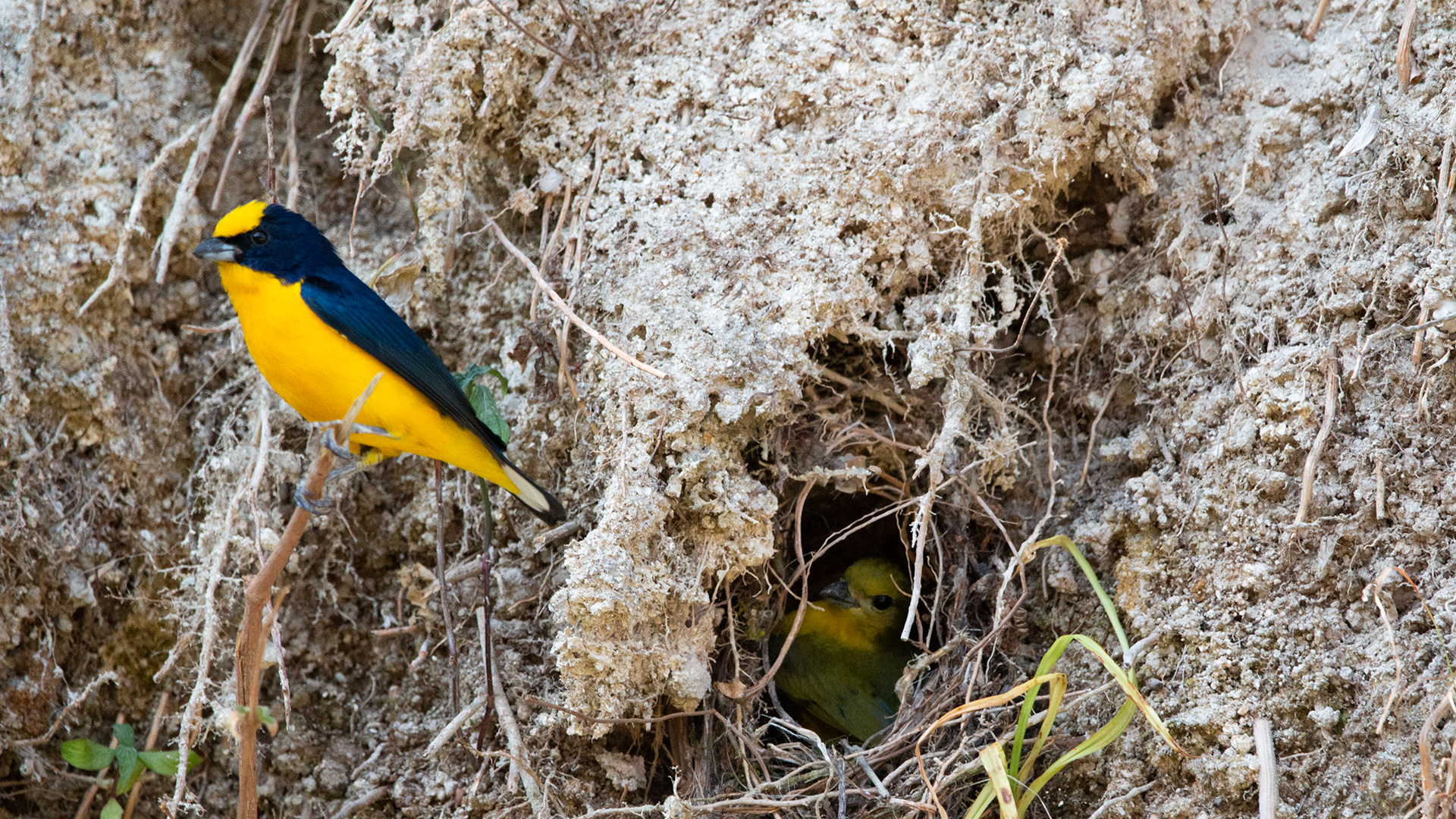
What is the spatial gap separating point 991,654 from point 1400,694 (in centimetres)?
99

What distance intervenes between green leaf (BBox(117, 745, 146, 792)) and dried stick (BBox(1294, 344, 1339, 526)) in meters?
3.06

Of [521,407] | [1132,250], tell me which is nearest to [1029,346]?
[1132,250]

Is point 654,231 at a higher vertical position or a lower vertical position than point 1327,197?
higher

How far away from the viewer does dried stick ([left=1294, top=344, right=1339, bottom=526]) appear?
2.45 meters

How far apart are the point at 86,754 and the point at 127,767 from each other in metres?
0.11

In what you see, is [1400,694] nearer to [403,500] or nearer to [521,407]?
[521,407]

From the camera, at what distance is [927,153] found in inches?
120

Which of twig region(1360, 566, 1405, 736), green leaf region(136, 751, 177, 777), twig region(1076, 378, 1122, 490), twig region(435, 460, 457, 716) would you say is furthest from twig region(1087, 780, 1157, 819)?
green leaf region(136, 751, 177, 777)

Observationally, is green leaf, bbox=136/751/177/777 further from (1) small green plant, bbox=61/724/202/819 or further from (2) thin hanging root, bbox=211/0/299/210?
(2) thin hanging root, bbox=211/0/299/210

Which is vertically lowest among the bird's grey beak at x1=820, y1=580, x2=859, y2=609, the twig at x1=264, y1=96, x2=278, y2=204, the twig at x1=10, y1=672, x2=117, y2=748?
the bird's grey beak at x1=820, y1=580, x2=859, y2=609

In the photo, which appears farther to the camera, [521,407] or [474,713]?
[521,407]

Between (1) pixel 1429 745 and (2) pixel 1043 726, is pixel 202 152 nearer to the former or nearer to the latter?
(2) pixel 1043 726

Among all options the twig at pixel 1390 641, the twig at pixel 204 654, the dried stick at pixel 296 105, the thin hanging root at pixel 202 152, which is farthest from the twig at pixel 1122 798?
the thin hanging root at pixel 202 152

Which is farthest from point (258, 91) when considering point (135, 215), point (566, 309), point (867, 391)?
point (867, 391)
